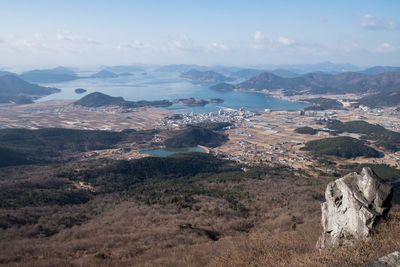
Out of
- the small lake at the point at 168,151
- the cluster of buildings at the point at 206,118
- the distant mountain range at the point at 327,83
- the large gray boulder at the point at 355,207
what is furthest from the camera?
the distant mountain range at the point at 327,83

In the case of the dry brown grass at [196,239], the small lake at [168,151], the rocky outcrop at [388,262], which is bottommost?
the small lake at [168,151]

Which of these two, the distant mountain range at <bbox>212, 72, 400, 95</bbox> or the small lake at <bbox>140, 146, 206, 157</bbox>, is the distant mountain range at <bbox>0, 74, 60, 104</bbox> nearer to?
the distant mountain range at <bbox>212, 72, 400, 95</bbox>

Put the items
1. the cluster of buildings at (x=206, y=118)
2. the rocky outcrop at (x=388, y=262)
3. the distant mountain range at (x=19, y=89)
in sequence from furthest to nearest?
the distant mountain range at (x=19, y=89)
the cluster of buildings at (x=206, y=118)
the rocky outcrop at (x=388, y=262)

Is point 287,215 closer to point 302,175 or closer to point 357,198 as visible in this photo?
point 357,198

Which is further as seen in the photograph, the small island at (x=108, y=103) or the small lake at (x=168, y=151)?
the small island at (x=108, y=103)

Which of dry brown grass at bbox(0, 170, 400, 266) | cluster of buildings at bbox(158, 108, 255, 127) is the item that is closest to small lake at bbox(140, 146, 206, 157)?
cluster of buildings at bbox(158, 108, 255, 127)

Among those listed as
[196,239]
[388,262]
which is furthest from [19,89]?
[388,262]

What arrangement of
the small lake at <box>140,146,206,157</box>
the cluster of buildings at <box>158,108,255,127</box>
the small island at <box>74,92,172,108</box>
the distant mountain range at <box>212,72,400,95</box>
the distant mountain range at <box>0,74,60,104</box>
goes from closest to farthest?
the small lake at <box>140,146,206,157</box>
the cluster of buildings at <box>158,108,255,127</box>
the small island at <box>74,92,172,108</box>
the distant mountain range at <box>0,74,60,104</box>
the distant mountain range at <box>212,72,400,95</box>

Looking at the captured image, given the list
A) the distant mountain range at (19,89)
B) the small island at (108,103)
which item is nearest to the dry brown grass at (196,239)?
the small island at (108,103)

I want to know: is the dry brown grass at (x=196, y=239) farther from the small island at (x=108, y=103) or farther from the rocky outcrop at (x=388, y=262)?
the small island at (x=108, y=103)

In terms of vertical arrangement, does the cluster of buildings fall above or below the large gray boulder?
below
